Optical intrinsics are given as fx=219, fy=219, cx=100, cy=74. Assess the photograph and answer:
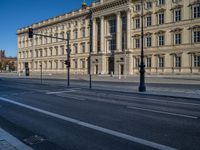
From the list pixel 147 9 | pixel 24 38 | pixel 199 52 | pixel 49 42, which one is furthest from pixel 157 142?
pixel 24 38

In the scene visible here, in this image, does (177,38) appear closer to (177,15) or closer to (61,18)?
(177,15)

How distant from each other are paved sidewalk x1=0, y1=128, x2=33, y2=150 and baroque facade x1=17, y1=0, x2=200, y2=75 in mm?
36232

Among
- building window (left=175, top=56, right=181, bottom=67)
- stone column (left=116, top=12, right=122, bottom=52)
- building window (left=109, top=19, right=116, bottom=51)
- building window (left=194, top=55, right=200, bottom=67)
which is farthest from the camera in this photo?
building window (left=109, top=19, right=116, bottom=51)

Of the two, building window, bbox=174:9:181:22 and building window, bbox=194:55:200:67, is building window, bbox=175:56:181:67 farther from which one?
building window, bbox=174:9:181:22

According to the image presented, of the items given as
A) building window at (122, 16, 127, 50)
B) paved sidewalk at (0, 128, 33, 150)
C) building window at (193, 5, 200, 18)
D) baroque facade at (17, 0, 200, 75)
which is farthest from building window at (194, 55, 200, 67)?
paved sidewalk at (0, 128, 33, 150)

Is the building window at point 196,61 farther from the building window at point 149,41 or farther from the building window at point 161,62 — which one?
the building window at point 149,41

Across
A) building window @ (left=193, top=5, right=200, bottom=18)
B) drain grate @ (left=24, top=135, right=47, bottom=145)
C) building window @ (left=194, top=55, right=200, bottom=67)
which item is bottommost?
drain grate @ (left=24, top=135, right=47, bottom=145)

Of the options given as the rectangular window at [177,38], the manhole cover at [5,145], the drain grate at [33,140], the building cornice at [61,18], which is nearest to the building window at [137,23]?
the rectangular window at [177,38]

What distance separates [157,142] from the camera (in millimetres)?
5637

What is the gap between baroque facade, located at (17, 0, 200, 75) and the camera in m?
44.9

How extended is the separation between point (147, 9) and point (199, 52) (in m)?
16.6

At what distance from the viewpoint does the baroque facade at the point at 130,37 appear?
147 ft

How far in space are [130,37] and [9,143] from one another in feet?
170

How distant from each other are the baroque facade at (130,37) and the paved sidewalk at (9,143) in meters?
36.2
